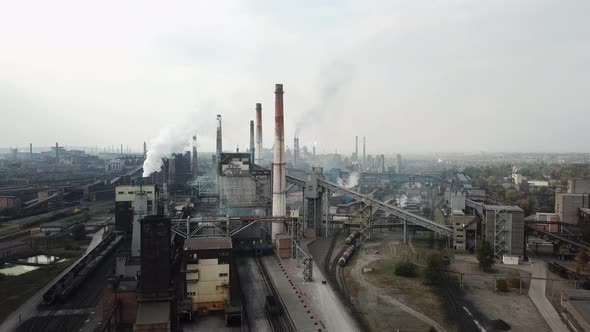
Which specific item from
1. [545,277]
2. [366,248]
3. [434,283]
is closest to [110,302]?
[434,283]

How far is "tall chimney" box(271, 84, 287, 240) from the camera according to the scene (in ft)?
115

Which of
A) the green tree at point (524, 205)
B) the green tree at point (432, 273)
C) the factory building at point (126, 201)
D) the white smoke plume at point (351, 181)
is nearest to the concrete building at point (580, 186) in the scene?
the green tree at point (524, 205)

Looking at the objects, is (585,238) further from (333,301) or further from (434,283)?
(333,301)

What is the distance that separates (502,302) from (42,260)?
96.1 feet

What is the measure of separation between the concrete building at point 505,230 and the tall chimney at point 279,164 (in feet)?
47.9

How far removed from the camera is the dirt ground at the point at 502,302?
65.9 ft

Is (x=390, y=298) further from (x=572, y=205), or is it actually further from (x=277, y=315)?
(x=572, y=205)

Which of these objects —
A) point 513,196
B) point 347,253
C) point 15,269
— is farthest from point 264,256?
point 513,196

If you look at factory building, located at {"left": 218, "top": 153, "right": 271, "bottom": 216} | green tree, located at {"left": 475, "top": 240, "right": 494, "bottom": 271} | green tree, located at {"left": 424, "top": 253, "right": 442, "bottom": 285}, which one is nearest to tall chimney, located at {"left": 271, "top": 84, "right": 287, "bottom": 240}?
factory building, located at {"left": 218, "top": 153, "right": 271, "bottom": 216}

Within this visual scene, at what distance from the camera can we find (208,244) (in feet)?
76.0

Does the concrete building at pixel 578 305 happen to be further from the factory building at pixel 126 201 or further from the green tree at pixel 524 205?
the green tree at pixel 524 205

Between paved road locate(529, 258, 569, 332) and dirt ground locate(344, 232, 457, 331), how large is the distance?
14.4 ft

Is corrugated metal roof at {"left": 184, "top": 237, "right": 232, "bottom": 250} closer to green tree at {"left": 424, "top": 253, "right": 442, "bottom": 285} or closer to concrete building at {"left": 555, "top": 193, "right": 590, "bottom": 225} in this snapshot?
green tree at {"left": 424, "top": 253, "right": 442, "bottom": 285}

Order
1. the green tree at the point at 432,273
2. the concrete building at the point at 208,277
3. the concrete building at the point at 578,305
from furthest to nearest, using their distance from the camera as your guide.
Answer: the green tree at the point at 432,273, the concrete building at the point at 208,277, the concrete building at the point at 578,305
